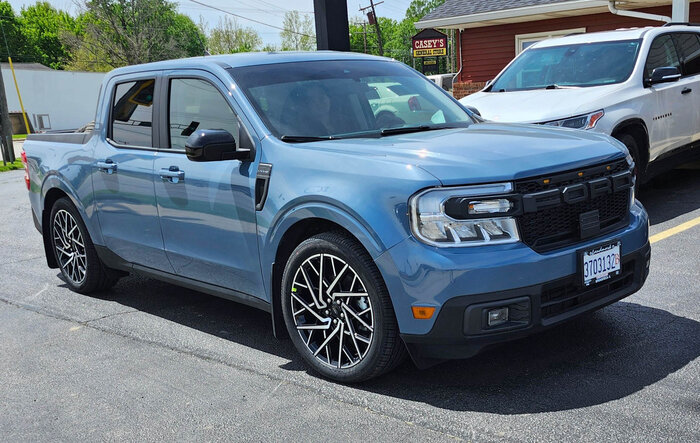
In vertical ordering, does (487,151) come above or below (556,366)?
above

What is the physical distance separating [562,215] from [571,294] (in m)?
0.40

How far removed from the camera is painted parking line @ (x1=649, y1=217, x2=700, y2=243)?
22.4 ft

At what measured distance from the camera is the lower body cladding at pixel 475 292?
3.52 meters

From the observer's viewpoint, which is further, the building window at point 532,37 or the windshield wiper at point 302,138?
the building window at point 532,37

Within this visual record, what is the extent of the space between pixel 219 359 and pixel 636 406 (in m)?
2.39

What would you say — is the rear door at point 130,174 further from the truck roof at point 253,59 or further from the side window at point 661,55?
the side window at point 661,55

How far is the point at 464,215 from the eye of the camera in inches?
141

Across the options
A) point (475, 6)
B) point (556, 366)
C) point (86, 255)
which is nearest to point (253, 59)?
point (86, 255)

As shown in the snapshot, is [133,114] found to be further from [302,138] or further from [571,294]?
[571,294]

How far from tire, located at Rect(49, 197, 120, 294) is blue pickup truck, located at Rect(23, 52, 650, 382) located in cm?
40

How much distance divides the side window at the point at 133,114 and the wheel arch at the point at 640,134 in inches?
181

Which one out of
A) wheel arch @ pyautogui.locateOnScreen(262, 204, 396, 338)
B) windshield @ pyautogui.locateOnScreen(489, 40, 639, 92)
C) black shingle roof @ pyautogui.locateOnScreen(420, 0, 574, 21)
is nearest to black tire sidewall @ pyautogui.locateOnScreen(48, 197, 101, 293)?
wheel arch @ pyautogui.locateOnScreen(262, 204, 396, 338)

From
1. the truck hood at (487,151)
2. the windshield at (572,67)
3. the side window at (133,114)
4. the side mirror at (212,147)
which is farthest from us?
the windshield at (572,67)

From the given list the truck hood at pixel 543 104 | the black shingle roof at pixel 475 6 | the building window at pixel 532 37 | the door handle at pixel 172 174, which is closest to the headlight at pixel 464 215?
the door handle at pixel 172 174
